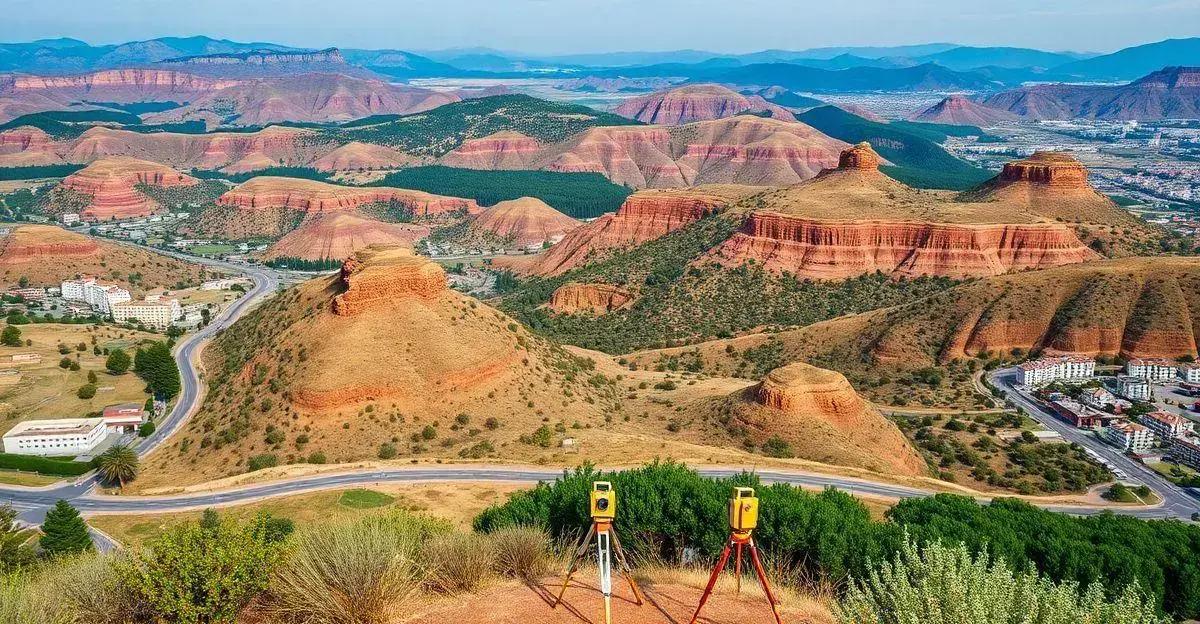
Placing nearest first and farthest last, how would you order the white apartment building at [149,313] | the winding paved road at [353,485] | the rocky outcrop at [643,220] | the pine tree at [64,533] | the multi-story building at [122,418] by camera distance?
the pine tree at [64,533], the winding paved road at [353,485], the multi-story building at [122,418], the white apartment building at [149,313], the rocky outcrop at [643,220]

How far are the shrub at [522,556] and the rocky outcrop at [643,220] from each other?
402ft

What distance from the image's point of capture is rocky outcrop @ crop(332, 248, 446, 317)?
64.1 m

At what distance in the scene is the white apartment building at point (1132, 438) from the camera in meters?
64.7

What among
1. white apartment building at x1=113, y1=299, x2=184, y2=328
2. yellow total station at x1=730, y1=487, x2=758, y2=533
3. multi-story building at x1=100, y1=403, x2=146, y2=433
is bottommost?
white apartment building at x1=113, y1=299, x2=184, y2=328

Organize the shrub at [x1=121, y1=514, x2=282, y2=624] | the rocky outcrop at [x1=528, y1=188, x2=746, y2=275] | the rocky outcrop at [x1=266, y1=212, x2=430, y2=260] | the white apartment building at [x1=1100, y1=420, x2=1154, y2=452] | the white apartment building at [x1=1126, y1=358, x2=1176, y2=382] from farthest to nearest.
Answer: the rocky outcrop at [x1=266, y1=212, x2=430, y2=260] → the rocky outcrop at [x1=528, y1=188, x2=746, y2=275] → the white apartment building at [x1=1126, y1=358, x2=1176, y2=382] → the white apartment building at [x1=1100, y1=420, x2=1154, y2=452] → the shrub at [x1=121, y1=514, x2=282, y2=624]

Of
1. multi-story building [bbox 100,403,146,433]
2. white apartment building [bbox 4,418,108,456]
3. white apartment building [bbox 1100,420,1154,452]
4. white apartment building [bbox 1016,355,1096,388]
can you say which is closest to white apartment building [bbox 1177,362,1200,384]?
white apartment building [bbox 1016,355,1096,388]

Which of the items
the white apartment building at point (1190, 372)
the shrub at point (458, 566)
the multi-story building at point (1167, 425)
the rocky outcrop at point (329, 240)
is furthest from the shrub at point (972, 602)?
the rocky outcrop at point (329, 240)

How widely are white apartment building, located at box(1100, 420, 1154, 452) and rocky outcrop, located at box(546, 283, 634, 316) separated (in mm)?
67584

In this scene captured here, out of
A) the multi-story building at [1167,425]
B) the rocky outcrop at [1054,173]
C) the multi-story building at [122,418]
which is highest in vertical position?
the rocky outcrop at [1054,173]

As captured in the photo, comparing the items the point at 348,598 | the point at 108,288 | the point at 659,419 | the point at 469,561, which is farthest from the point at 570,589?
the point at 108,288

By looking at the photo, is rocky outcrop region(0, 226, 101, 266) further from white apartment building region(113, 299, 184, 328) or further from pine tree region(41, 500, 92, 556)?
pine tree region(41, 500, 92, 556)

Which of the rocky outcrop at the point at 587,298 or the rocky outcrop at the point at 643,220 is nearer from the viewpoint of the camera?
the rocky outcrop at the point at 587,298

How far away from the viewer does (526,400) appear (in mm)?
63094

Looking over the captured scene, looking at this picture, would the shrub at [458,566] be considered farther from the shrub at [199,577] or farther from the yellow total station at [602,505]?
the yellow total station at [602,505]
